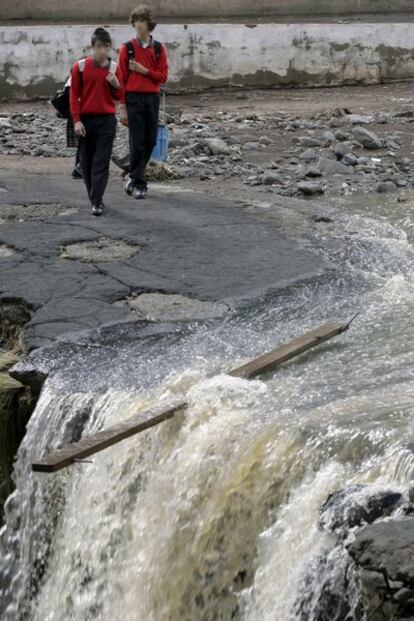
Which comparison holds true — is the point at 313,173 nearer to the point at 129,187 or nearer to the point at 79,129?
the point at 129,187

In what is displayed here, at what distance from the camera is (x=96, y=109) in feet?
28.0

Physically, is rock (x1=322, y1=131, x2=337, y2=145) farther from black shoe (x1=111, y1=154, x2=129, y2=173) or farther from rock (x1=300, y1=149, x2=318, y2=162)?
black shoe (x1=111, y1=154, x2=129, y2=173)

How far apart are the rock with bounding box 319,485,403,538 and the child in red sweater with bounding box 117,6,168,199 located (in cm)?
527

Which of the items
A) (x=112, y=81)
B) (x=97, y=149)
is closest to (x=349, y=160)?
(x=97, y=149)

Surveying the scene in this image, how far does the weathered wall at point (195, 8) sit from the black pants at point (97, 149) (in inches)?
428

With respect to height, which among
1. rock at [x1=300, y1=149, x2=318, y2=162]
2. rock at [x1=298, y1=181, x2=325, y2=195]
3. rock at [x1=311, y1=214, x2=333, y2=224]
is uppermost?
rock at [x1=311, y1=214, x2=333, y2=224]

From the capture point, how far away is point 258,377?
560 centimetres

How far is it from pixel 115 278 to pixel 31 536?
1.93 m

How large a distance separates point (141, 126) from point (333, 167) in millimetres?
2761

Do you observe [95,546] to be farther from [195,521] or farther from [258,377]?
[258,377]

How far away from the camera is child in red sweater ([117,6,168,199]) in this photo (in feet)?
29.1

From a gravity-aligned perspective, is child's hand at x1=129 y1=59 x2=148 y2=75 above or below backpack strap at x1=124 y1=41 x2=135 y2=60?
below

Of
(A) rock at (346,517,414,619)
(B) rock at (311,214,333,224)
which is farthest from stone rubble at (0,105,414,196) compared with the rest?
(A) rock at (346,517,414,619)

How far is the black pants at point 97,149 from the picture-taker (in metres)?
8.62
